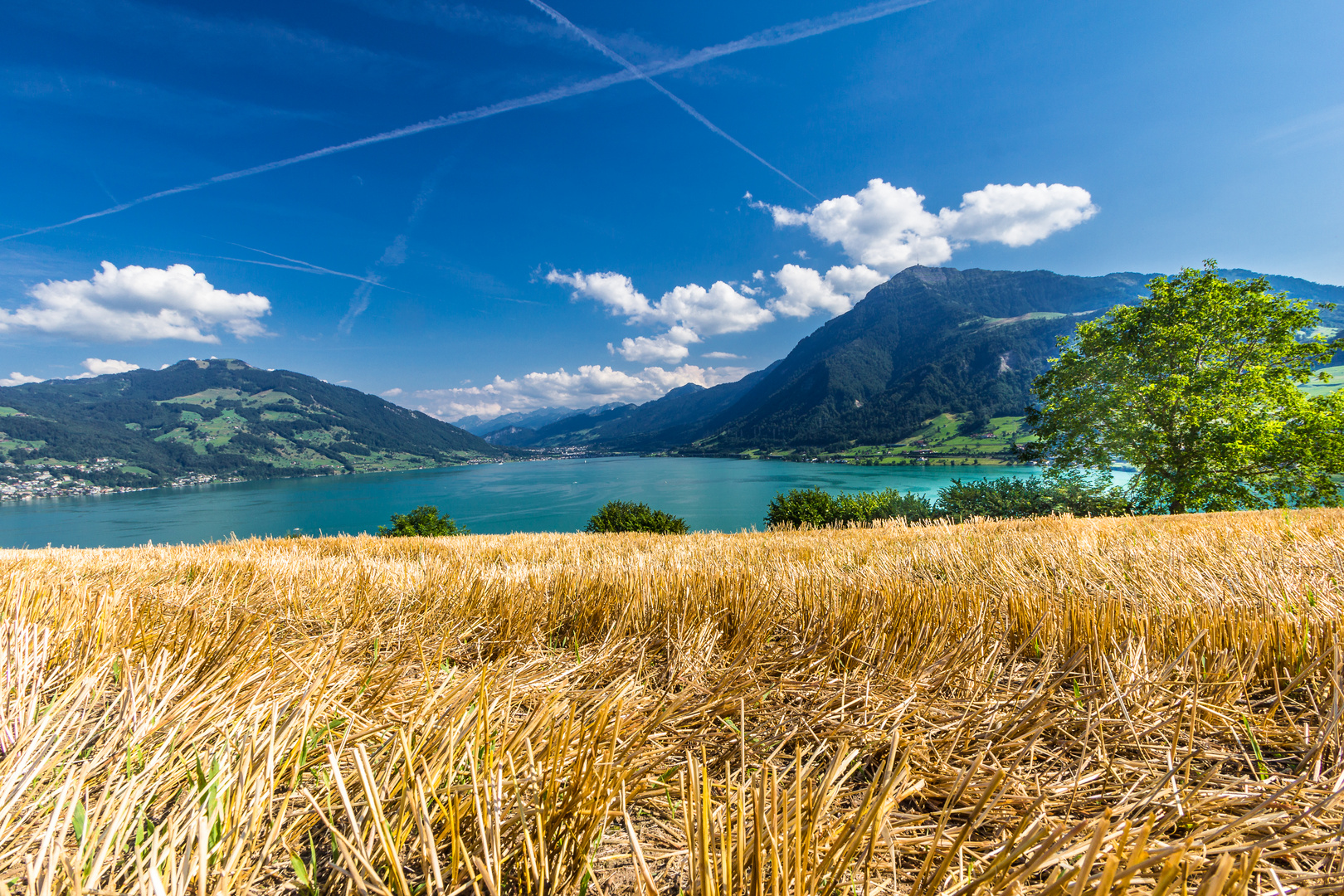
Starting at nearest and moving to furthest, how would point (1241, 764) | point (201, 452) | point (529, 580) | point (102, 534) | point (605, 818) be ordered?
point (605, 818), point (1241, 764), point (529, 580), point (102, 534), point (201, 452)

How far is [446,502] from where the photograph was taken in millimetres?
93875

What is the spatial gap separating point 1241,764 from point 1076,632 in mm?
661

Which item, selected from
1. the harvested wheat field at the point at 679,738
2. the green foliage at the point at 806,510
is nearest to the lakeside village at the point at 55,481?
the green foliage at the point at 806,510

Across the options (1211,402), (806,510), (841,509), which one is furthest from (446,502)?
(1211,402)

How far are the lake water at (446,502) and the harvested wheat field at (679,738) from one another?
54.3m

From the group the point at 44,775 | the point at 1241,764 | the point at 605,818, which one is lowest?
the point at 1241,764

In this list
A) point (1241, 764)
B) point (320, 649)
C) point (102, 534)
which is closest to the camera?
point (1241, 764)

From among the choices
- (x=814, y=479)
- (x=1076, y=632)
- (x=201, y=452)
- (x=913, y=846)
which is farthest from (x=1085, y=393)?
(x=201, y=452)

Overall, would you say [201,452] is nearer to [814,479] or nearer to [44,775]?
[814,479]

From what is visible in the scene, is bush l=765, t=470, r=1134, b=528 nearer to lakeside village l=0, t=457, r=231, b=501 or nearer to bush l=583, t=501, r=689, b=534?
bush l=583, t=501, r=689, b=534

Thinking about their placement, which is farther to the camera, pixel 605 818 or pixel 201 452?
pixel 201 452

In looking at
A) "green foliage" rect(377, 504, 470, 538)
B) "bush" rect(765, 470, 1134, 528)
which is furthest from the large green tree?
"green foliage" rect(377, 504, 470, 538)

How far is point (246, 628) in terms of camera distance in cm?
188

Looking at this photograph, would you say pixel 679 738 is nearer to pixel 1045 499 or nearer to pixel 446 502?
pixel 1045 499
